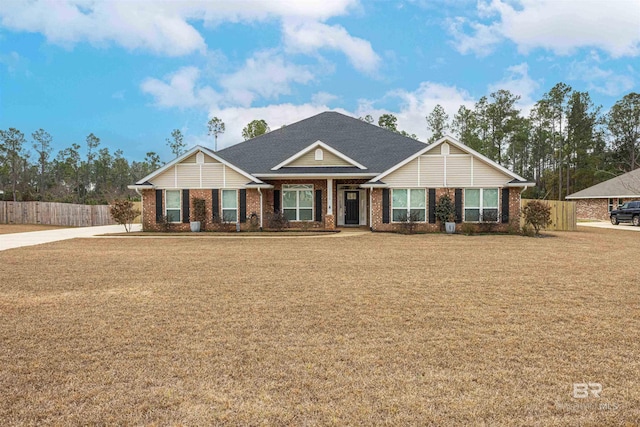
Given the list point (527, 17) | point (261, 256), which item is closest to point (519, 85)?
point (527, 17)

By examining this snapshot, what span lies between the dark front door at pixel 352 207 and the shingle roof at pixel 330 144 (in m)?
1.90

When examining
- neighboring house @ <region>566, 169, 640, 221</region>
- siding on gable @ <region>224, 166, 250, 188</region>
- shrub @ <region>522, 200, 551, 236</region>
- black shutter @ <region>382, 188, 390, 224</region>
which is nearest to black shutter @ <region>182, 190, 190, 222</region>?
siding on gable @ <region>224, 166, 250, 188</region>

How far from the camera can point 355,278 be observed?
26.8 ft

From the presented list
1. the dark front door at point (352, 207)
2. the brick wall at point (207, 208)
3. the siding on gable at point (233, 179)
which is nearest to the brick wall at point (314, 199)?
the brick wall at point (207, 208)

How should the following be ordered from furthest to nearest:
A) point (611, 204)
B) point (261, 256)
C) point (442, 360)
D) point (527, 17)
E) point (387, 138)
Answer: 1. point (611, 204)
2. point (387, 138)
3. point (527, 17)
4. point (261, 256)
5. point (442, 360)

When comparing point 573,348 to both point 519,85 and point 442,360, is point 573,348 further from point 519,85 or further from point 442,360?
point 519,85

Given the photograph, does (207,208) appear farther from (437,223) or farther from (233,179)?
(437,223)

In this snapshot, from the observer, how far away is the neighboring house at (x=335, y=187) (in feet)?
65.0

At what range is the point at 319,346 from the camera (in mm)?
4309

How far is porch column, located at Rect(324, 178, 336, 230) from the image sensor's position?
20.5 meters

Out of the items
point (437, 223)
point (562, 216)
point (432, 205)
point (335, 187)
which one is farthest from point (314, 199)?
point (562, 216)

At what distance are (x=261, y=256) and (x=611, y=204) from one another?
36.8 m

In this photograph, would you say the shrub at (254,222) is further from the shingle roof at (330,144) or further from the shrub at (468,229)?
the shrub at (468,229)

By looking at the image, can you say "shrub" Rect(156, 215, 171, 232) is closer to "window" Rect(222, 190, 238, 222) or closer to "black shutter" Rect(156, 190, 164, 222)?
"black shutter" Rect(156, 190, 164, 222)
